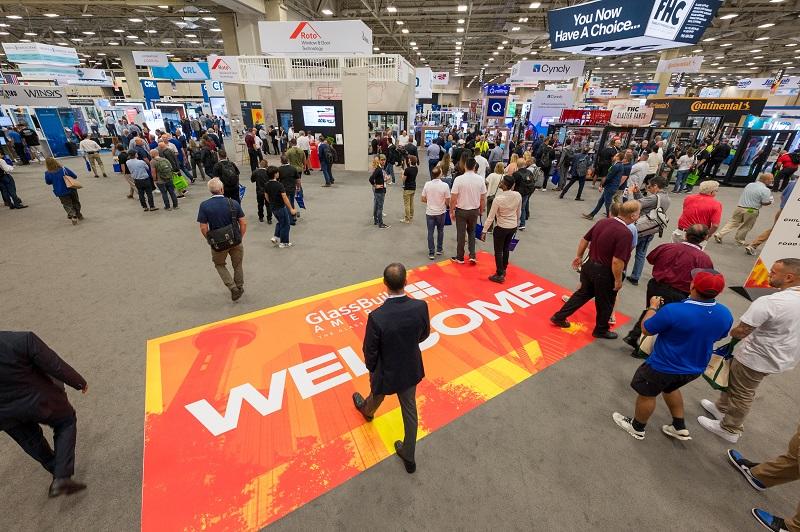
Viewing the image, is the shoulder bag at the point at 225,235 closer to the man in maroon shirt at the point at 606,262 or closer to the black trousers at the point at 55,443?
the black trousers at the point at 55,443

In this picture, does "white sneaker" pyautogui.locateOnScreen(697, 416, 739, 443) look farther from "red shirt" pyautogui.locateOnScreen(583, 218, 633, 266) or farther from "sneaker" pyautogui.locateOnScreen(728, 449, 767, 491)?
"red shirt" pyautogui.locateOnScreen(583, 218, 633, 266)

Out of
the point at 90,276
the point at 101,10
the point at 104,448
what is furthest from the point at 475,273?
the point at 101,10

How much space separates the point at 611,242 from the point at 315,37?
42.1ft

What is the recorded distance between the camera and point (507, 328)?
14.9 ft

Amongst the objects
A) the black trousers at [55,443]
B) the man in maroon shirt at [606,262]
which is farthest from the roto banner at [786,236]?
the black trousers at [55,443]

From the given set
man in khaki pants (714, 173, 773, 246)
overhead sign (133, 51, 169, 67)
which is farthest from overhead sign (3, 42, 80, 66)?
man in khaki pants (714, 173, 773, 246)

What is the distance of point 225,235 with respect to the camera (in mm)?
4566

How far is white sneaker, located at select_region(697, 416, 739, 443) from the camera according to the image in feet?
9.86

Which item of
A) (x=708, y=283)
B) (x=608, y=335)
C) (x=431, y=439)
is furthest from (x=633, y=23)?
(x=431, y=439)

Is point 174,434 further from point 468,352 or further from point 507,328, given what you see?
point 507,328

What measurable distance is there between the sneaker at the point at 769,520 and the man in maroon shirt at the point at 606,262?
2.05 m

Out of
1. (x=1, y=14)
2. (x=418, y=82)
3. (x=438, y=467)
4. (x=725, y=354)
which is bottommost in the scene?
(x=438, y=467)

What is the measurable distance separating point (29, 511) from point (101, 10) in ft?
91.5

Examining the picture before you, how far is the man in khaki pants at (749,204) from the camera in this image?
6738 millimetres
